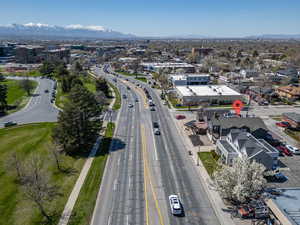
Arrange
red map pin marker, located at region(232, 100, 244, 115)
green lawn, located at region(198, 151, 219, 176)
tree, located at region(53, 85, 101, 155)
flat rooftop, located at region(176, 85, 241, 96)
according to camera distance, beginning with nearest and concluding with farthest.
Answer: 1. green lawn, located at region(198, 151, 219, 176)
2. tree, located at region(53, 85, 101, 155)
3. red map pin marker, located at region(232, 100, 244, 115)
4. flat rooftop, located at region(176, 85, 241, 96)

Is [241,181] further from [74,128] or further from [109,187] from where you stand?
[74,128]

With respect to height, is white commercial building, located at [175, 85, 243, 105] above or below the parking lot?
above

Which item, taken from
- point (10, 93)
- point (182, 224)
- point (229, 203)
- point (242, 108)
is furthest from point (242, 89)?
point (10, 93)

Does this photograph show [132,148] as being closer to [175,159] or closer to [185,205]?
[175,159]

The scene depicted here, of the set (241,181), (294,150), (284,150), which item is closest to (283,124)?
(294,150)

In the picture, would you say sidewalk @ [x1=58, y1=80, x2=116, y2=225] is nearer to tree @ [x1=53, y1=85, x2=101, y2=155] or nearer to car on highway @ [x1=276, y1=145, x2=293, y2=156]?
tree @ [x1=53, y1=85, x2=101, y2=155]

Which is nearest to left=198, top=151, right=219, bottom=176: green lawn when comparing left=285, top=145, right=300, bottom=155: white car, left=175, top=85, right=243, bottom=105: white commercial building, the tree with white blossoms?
the tree with white blossoms
